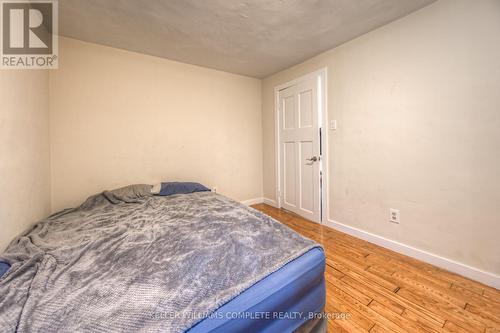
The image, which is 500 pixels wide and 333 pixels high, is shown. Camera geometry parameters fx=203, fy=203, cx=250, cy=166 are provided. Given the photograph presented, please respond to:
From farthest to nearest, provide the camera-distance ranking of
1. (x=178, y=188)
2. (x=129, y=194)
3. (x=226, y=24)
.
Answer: (x=178, y=188) < (x=129, y=194) < (x=226, y=24)

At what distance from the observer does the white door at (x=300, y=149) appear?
2723 millimetres

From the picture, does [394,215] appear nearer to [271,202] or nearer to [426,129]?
[426,129]

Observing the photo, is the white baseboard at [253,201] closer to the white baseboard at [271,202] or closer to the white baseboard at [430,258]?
the white baseboard at [271,202]

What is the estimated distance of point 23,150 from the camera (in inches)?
59.2

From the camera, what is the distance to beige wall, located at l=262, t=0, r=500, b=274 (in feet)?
4.89

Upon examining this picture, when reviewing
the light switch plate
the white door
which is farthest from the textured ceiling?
the light switch plate

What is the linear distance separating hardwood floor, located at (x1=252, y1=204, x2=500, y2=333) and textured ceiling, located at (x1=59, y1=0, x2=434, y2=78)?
2.22 meters

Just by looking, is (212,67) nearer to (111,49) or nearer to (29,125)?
(111,49)

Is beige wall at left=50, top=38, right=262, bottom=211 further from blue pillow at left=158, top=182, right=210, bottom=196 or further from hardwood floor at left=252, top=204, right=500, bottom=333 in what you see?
hardwood floor at left=252, top=204, right=500, bottom=333

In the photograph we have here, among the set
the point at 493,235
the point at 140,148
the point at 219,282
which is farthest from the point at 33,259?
the point at 493,235

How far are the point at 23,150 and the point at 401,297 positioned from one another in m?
2.89

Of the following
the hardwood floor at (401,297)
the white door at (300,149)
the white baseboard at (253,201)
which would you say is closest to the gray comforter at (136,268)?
the hardwood floor at (401,297)

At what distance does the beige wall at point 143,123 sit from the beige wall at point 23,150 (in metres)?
0.20

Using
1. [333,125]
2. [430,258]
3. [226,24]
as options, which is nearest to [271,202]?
[333,125]
